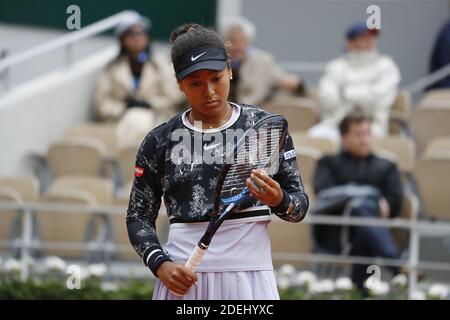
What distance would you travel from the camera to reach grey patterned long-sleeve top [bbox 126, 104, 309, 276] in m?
4.34

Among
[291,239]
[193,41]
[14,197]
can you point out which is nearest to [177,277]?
[193,41]

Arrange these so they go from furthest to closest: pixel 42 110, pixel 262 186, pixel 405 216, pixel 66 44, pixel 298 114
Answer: pixel 66 44
pixel 42 110
pixel 298 114
pixel 405 216
pixel 262 186

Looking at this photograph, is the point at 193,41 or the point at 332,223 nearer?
the point at 193,41

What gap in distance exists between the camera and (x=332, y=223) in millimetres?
Answer: 8016

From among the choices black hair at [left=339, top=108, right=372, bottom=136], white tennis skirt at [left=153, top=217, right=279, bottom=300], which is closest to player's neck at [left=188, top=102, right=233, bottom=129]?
white tennis skirt at [left=153, top=217, right=279, bottom=300]

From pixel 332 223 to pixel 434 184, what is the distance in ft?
3.86

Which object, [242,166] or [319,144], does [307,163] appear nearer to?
[319,144]

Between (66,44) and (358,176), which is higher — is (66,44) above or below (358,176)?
above

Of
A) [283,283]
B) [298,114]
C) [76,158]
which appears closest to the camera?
[283,283]

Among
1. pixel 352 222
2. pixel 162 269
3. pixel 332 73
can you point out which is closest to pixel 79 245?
pixel 352 222

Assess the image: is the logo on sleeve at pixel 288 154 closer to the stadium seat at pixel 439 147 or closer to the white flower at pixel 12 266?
the white flower at pixel 12 266

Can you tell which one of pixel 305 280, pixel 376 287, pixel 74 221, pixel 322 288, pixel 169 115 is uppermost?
pixel 169 115

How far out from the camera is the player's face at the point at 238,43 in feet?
32.9

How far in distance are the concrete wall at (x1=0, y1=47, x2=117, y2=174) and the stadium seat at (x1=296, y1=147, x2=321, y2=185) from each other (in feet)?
8.33
